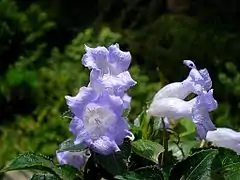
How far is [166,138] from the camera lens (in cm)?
97

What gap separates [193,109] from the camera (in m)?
0.92

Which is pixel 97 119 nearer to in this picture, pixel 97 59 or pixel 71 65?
pixel 97 59

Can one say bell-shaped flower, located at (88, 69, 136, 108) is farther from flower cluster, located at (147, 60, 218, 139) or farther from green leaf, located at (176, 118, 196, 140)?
green leaf, located at (176, 118, 196, 140)

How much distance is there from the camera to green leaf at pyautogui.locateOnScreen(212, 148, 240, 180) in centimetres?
91

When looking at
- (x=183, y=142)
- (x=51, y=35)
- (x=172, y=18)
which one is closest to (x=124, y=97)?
(x=183, y=142)

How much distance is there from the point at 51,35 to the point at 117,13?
342mm

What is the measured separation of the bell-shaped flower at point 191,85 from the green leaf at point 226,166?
0.09 meters

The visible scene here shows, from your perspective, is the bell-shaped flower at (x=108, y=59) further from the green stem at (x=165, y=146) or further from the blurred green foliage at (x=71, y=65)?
the blurred green foliage at (x=71, y=65)

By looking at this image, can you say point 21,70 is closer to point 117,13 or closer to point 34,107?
point 34,107

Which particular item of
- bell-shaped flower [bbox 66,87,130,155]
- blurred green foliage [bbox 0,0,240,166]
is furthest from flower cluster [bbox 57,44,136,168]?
blurred green foliage [bbox 0,0,240,166]

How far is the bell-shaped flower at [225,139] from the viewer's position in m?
1.00

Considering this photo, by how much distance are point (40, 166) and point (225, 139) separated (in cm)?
26

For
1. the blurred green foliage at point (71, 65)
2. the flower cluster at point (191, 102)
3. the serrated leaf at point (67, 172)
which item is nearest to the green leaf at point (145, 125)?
the flower cluster at point (191, 102)

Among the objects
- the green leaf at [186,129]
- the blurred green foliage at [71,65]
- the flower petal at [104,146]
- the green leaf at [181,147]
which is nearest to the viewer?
the flower petal at [104,146]
